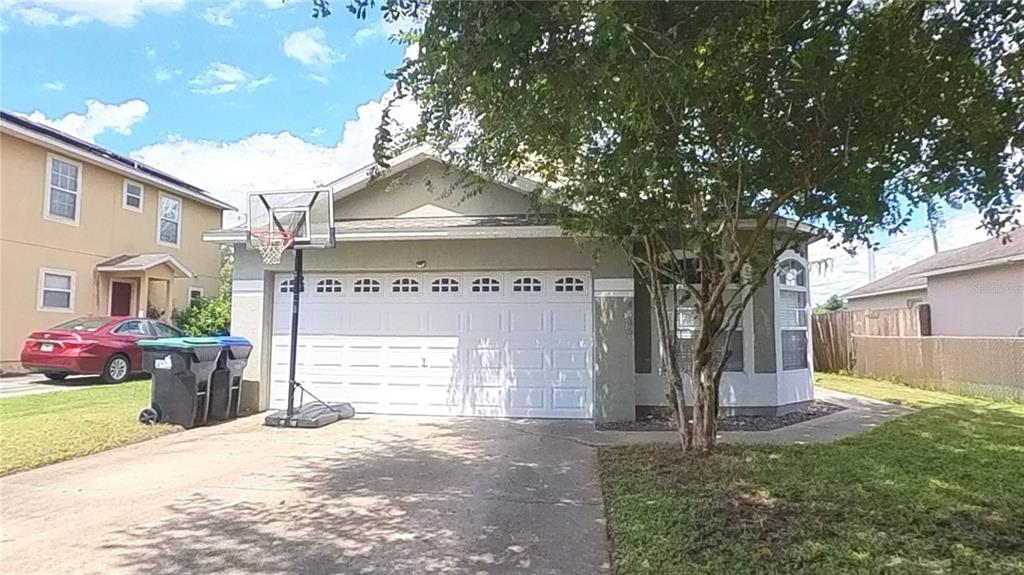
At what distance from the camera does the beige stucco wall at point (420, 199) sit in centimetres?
1049

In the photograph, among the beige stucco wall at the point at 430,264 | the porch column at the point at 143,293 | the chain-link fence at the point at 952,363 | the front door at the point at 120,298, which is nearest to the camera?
the beige stucco wall at the point at 430,264

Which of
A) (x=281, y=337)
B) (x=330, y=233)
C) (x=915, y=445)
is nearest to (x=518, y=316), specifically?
(x=330, y=233)

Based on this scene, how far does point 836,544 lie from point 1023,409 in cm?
870

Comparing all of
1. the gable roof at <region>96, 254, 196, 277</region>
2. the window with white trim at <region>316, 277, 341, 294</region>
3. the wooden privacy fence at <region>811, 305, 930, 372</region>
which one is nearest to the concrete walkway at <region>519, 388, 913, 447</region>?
the window with white trim at <region>316, 277, 341, 294</region>

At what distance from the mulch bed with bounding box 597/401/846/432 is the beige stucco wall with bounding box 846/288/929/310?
1228cm

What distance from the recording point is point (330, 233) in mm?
9125

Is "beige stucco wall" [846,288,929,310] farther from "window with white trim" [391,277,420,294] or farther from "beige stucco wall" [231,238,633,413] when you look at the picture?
"window with white trim" [391,277,420,294]

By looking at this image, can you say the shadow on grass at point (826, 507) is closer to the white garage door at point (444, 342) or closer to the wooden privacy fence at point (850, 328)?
the white garage door at point (444, 342)

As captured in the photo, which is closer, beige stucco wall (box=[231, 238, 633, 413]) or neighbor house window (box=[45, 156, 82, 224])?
beige stucco wall (box=[231, 238, 633, 413])

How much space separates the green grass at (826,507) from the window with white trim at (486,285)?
3.61 metres

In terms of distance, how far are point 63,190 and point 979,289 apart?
948 inches

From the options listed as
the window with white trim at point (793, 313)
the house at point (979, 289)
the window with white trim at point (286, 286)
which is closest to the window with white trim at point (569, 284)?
the window with white trim at point (793, 313)

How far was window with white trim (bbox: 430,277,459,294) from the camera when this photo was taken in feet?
33.7

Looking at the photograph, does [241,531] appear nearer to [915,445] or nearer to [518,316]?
[518,316]
